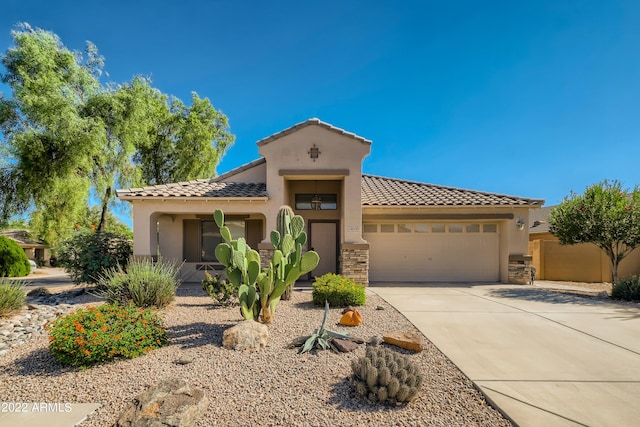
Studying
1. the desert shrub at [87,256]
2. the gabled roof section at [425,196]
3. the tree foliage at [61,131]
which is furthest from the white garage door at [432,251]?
the tree foliage at [61,131]

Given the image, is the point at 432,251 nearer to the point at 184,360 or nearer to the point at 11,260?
the point at 184,360

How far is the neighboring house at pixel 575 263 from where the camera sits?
46.4 feet

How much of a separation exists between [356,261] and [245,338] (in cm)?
675

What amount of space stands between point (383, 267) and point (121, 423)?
10660mm

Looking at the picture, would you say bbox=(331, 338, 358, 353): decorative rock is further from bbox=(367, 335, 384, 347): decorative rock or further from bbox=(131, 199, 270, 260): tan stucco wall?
bbox=(131, 199, 270, 260): tan stucco wall

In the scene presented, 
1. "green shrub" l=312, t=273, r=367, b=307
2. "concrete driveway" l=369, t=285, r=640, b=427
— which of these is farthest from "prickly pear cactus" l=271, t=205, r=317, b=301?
"concrete driveway" l=369, t=285, r=640, b=427

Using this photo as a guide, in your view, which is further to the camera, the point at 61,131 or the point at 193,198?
the point at 61,131

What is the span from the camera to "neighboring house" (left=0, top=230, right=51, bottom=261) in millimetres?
33375

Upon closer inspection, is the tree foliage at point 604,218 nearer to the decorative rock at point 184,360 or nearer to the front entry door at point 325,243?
the front entry door at point 325,243

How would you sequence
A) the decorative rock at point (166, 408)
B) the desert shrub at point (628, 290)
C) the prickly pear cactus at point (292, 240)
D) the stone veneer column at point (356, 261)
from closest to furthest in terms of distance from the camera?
1. the decorative rock at point (166, 408)
2. the prickly pear cactus at point (292, 240)
3. the desert shrub at point (628, 290)
4. the stone veneer column at point (356, 261)

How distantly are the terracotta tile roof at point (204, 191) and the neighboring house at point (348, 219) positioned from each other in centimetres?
4

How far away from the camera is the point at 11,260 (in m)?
18.2

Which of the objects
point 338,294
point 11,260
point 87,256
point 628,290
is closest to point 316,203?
point 338,294

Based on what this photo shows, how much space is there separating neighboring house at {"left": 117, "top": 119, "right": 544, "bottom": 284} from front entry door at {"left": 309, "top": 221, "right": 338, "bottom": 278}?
4 cm
